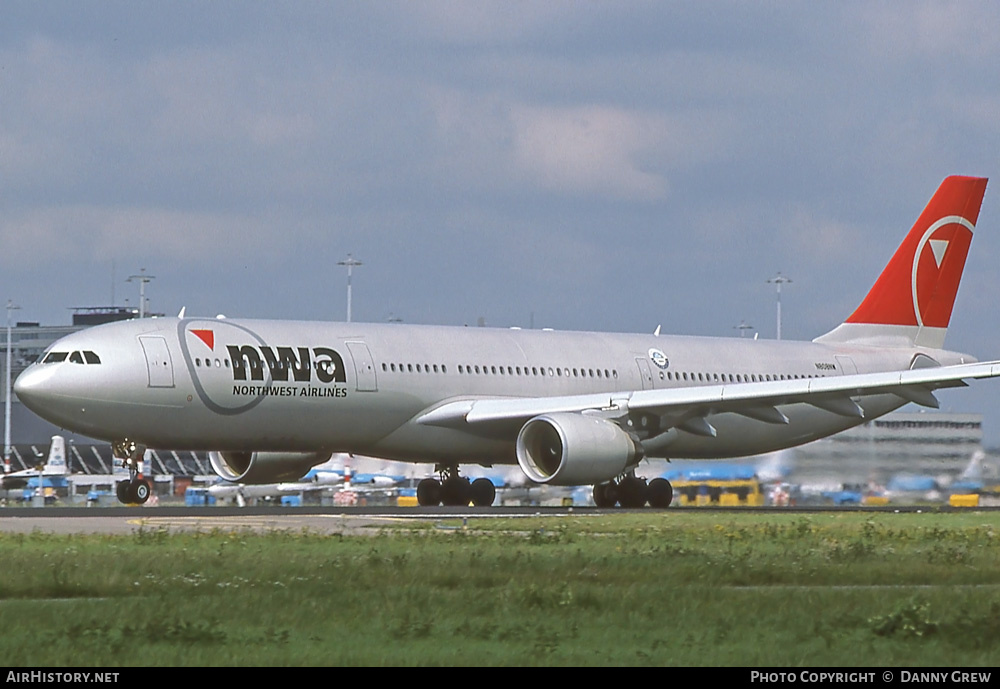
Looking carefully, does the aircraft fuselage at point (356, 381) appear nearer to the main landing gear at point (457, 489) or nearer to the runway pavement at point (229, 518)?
the main landing gear at point (457, 489)

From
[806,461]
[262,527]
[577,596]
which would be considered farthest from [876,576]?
[806,461]

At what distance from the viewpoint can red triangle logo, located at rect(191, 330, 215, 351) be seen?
117 ft

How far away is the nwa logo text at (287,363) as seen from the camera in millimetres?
35625

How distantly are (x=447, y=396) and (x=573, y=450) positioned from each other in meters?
4.58

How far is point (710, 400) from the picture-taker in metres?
37.2

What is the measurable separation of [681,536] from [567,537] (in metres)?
1.95

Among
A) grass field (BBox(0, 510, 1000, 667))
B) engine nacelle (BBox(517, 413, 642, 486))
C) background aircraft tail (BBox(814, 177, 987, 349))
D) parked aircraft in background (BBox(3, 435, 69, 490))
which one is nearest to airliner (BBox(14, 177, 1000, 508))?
engine nacelle (BBox(517, 413, 642, 486))

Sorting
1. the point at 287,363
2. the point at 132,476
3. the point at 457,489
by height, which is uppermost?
the point at 287,363

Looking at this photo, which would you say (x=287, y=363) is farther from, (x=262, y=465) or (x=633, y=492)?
(x=633, y=492)

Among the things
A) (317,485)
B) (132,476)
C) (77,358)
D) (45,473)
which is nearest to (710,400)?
(132,476)

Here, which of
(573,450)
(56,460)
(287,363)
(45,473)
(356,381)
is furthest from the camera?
(56,460)

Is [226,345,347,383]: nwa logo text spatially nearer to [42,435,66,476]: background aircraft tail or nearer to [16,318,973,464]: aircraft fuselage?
[16,318,973,464]: aircraft fuselage

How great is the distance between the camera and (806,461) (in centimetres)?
3972

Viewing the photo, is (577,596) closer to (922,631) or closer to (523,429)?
(922,631)
